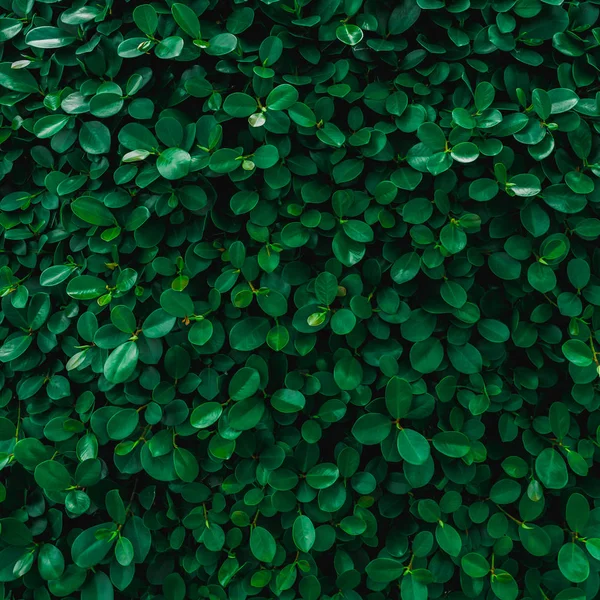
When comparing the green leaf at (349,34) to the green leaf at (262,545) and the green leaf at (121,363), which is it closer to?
the green leaf at (121,363)

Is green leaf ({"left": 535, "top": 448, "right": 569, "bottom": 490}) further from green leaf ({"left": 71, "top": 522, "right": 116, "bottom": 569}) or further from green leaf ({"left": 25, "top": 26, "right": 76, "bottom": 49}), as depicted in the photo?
green leaf ({"left": 25, "top": 26, "right": 76, "bottom": 49})

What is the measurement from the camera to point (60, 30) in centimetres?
129

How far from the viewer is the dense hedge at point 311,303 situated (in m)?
1.21

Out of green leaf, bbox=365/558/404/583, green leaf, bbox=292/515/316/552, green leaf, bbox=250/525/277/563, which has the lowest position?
green leaf, bbox=365/558/404/583

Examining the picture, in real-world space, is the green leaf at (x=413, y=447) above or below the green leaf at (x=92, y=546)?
above

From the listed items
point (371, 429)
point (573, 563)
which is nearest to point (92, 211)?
point (371, 429)

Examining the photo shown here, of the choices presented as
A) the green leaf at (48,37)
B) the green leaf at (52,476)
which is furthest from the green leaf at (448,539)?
the green leaf at (48,37)

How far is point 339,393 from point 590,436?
61 centimetres

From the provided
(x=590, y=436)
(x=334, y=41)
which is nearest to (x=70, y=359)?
(x=334, y=41)

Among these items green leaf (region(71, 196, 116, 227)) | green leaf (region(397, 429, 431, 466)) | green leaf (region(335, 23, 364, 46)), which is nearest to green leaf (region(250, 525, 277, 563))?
green leaf (region(397, 429, 431, 466))

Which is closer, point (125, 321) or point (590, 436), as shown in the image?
point (125, 321)

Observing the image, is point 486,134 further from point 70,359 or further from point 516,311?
point 70,359

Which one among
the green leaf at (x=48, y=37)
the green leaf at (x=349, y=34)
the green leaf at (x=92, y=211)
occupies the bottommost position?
the green leaf at (x=92, y=211)

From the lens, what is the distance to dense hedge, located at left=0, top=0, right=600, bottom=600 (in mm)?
1211
